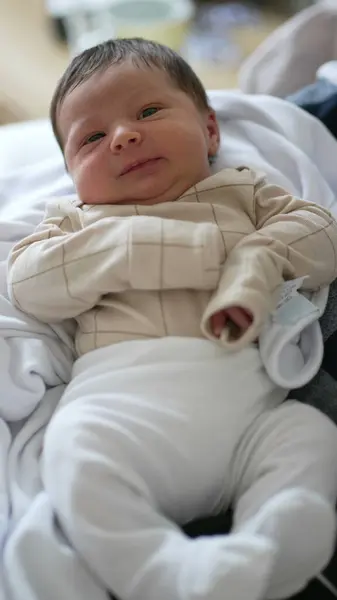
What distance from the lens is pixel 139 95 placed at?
92cm

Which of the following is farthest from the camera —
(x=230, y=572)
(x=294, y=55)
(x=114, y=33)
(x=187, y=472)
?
(x=114, y=33)

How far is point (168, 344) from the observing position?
76 cm

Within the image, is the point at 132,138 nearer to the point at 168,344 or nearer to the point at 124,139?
the point at 124,139

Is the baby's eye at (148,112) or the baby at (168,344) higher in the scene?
the baby's eye at (148,112)

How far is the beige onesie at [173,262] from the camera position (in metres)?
0.77

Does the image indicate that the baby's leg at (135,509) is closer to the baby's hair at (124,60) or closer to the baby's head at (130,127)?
the baby's head at (130,127)

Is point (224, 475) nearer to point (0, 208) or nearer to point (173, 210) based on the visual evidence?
point (173, 210)

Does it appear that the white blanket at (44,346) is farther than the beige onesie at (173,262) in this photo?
No

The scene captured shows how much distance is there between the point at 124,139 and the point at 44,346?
0.88ft

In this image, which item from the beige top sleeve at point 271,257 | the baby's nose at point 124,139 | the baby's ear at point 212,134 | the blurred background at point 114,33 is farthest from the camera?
the blurred background at point 114,33

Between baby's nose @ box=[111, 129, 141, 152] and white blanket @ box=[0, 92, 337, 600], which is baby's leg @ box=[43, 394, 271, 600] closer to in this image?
white blanket @ box=[0, 92, 337, 600]

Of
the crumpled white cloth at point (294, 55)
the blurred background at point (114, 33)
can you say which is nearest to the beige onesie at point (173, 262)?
the crumpled white cloth at point (294, 55)

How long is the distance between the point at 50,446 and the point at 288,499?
23 cm

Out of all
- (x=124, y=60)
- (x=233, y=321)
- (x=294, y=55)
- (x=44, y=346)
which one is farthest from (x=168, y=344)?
(x=294, y=55)
